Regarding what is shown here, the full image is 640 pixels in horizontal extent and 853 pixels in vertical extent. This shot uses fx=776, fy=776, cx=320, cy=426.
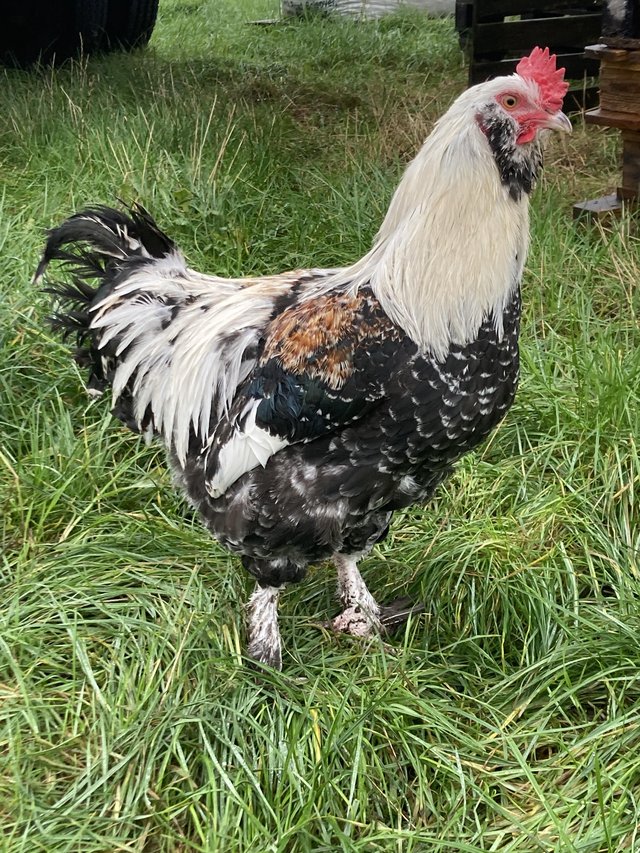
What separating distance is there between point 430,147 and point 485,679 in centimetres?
169

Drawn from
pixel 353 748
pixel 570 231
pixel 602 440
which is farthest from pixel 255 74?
pixel 353 748

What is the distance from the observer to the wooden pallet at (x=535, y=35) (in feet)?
24.7

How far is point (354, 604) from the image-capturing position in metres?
2.85

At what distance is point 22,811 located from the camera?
2096 millimetres

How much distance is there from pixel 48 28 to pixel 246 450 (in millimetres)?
8185

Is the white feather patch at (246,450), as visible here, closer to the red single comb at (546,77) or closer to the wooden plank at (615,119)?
the red single comb at (546,77)

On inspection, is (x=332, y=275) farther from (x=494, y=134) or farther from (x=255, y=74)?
(x=255, y=74)

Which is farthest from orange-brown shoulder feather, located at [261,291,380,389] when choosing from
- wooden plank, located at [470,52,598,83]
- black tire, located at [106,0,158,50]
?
black tire, located at [106,0,158,50]

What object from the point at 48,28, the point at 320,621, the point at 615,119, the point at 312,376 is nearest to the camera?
the point at 312,376

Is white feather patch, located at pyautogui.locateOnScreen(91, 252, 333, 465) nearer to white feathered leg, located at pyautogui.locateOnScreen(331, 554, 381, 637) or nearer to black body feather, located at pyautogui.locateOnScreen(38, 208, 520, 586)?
black body feather, located at pyautogui.locateOnScreen(38, 208, 520, 586)

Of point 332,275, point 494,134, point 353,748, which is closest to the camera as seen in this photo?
point 494,134

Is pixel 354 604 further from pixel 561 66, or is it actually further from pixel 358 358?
pixel 561 66

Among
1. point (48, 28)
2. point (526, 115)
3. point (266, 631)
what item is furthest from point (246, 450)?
point (48, 28)

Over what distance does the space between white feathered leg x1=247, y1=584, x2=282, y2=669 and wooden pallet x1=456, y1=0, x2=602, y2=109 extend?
6.38 meters
